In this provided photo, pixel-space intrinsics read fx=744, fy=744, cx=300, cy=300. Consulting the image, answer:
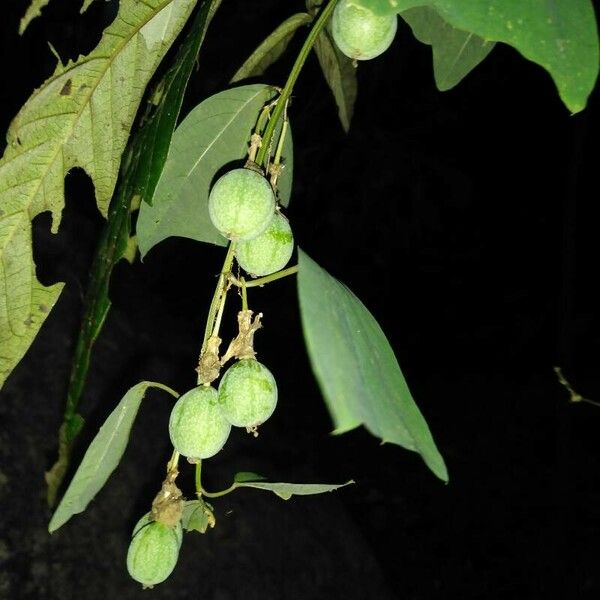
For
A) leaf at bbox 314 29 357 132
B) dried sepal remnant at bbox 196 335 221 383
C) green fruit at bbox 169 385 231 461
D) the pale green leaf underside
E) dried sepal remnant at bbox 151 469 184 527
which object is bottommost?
dried sepal remnant at bbox 151 469 184 527

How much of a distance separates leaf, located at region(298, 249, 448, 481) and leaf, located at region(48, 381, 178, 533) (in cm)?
26

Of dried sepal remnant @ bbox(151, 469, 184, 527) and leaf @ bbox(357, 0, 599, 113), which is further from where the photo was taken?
dried sepal remnant @ bbox(151, 469, 184, 527)

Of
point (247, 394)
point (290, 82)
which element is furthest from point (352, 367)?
point (290, 82)

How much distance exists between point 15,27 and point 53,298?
4.81ft

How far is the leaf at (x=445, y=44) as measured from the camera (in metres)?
0.71

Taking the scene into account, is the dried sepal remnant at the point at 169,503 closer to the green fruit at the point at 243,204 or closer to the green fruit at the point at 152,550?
the green fruit at the point at 152,550

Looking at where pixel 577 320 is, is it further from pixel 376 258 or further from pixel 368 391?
pixel 368 391

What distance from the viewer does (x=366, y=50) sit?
25.3 inches

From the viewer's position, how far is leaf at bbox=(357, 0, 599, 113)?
0.46 m

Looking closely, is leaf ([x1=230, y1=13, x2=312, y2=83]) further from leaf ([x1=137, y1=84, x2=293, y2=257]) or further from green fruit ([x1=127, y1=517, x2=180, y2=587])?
green fruit ([x1=127, y1=517, x2=180, y2=587])

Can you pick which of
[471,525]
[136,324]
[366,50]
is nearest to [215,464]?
[136,324]

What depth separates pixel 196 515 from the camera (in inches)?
29.0

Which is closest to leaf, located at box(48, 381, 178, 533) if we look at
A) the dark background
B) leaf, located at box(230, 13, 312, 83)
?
leaf, located at box(230, 13, 312, 83)

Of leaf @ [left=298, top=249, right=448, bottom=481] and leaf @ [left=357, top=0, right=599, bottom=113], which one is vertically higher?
leaf @ [left=357, top=0, right=599, bottom=113]
